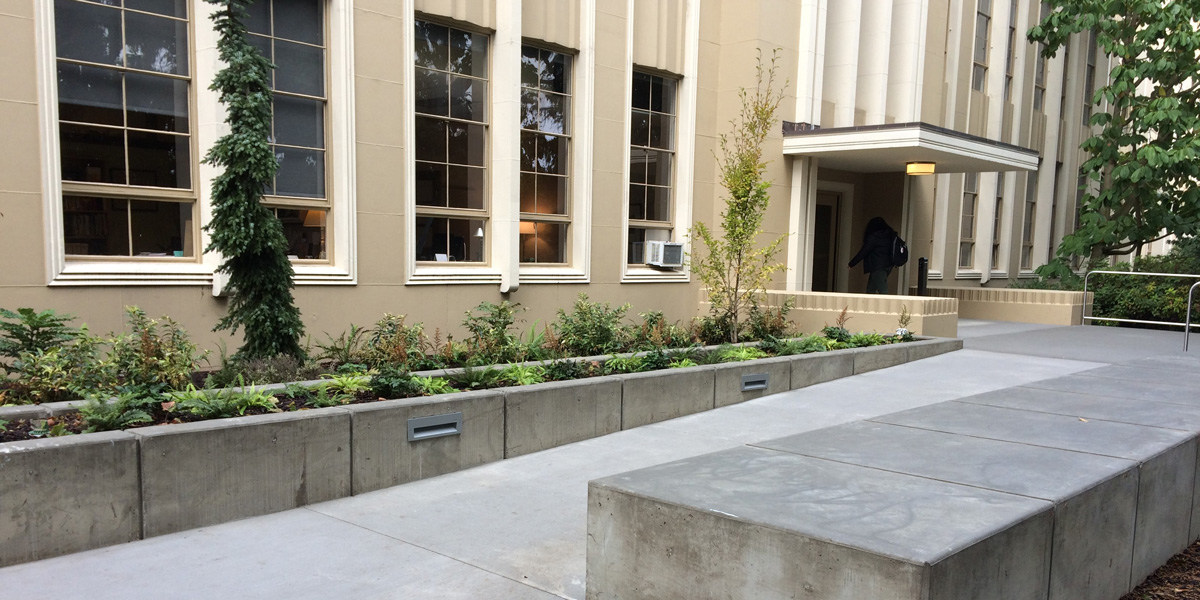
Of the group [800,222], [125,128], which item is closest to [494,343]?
[125,128]

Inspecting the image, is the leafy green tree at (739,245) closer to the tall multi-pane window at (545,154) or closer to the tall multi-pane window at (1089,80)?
the tall multi-pane window at (545,154)

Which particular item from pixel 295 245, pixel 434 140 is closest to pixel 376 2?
pixel 434 140

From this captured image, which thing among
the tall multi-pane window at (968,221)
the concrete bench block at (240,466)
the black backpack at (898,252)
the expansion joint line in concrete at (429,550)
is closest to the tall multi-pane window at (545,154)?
the concrete bench block at (240,466)

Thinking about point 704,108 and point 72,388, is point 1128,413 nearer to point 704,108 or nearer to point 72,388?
point 72,388

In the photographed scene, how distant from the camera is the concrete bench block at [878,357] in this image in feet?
35.9

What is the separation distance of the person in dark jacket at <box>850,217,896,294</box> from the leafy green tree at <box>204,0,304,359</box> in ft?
42.8

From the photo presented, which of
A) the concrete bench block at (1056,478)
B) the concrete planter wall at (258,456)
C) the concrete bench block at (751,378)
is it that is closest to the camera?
the concrete bench block at (1056,478)

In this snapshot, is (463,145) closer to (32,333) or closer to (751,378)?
(751,378)

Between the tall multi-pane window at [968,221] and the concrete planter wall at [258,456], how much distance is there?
657 inches

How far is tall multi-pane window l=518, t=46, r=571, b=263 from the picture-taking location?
1289 centimetres

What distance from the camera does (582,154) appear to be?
1334cm

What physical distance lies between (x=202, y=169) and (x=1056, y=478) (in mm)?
8947

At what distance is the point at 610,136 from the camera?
1374 cm

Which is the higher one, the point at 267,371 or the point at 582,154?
the point at 582,154
